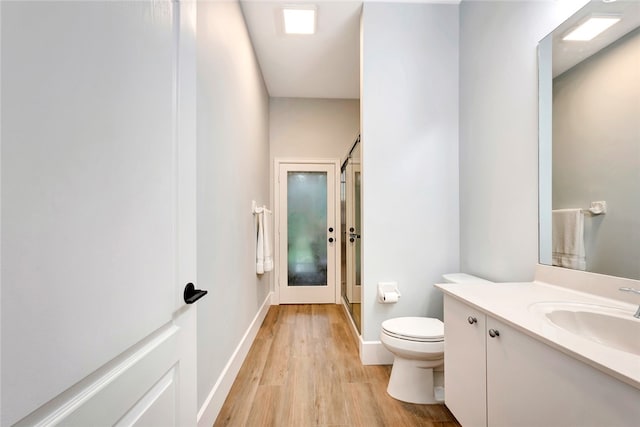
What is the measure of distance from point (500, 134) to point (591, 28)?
616mm

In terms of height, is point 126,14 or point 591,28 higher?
point 591,28

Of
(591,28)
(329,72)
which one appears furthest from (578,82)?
(329,72)

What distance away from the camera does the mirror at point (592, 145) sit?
1066 mm

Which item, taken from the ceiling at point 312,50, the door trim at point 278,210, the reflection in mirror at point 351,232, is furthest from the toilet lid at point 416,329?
the ceiling at point 312,50

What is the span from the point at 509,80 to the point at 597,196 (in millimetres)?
875

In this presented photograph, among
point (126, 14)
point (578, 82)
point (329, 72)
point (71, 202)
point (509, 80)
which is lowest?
point (71, 202)

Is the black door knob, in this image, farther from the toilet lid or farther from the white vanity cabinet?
the toilet lid

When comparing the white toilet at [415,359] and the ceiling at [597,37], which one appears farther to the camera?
the white toilet at [415,359]

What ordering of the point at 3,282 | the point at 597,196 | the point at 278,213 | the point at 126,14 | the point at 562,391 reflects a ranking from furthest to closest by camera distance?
the point at 278,213
the point at 597,196
the point at 562,391
the point at 126,14
the point at 3,282

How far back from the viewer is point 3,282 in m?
0.34

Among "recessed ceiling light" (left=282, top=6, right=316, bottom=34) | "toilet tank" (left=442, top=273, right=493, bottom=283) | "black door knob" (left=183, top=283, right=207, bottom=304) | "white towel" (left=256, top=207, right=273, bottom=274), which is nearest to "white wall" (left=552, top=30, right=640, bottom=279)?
"toilet tank" (left=442, top=273, right=493, bottom=283)

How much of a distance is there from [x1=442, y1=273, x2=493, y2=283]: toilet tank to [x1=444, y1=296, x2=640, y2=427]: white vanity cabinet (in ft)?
1.85

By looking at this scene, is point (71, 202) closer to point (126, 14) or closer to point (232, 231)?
point (126, 14)

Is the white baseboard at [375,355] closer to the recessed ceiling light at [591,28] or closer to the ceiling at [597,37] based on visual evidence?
the ceiling at [597,37]
